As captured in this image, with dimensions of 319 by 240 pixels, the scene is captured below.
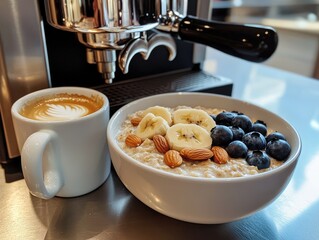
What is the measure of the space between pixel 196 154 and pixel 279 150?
103 millimetres

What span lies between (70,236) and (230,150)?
22cm

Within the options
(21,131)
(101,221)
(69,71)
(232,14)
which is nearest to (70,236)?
(101,221)

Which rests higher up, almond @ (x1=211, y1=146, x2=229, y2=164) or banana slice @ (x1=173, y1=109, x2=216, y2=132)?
banana slice @ (x1=173, y1=109, x2=216, y2=132)

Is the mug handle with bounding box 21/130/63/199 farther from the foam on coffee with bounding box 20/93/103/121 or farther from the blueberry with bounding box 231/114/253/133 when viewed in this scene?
the blueberry with bounding box 231/114/253/133

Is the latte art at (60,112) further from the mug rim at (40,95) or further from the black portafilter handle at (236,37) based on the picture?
the black portafilter handle at (236,37)

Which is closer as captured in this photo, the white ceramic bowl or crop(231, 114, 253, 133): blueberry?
the white ceramic bowl

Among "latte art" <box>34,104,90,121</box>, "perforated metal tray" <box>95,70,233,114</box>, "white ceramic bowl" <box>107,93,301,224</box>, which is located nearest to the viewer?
"white ceramic bowl" <box>107,93,301,224</box>

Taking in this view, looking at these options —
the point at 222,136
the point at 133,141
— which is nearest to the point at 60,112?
the point at 133,141

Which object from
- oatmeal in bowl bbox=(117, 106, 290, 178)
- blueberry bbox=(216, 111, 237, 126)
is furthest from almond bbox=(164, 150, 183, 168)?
blueberry bbox=(216, 111, 237, 126)

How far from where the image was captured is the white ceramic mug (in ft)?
1.23

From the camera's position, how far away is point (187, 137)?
0.42 meters

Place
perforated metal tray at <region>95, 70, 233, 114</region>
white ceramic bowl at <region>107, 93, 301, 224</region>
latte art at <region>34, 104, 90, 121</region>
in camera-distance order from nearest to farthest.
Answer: white ceramic bowl at <region>107, 93, 301, 224</region> < latte art at <region>34, 104, 90, 121</region> < perforated metal tray at <region>95, 70, 233, 114</region>

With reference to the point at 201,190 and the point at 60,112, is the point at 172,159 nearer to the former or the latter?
the point at 201,190

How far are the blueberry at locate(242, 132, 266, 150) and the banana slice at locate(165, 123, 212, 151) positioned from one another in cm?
5
